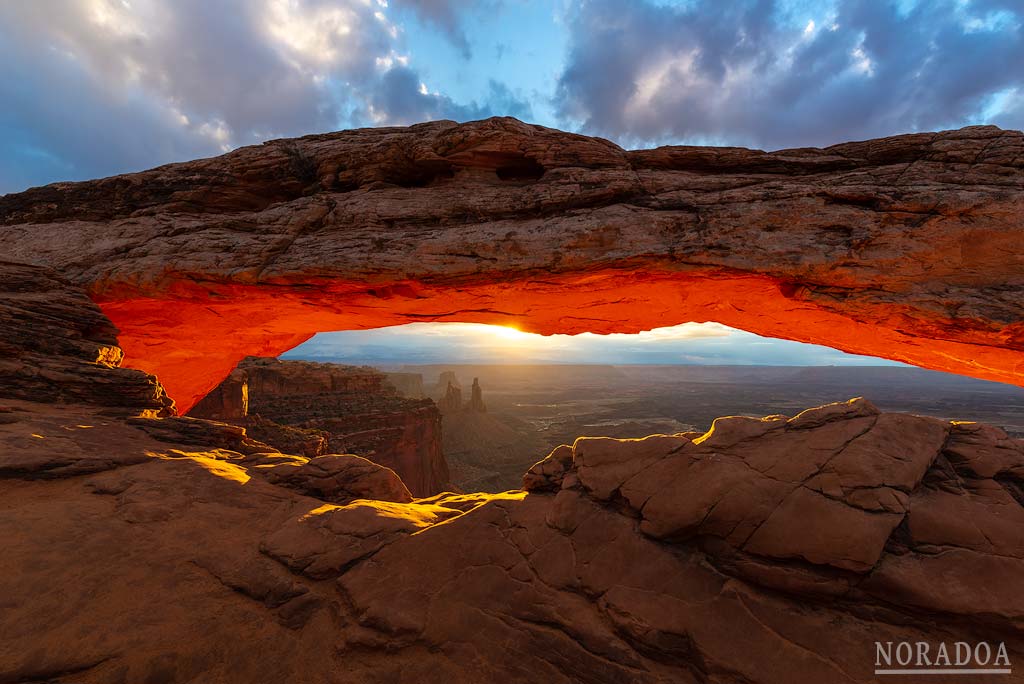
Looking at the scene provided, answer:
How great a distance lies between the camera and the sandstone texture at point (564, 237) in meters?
8.05

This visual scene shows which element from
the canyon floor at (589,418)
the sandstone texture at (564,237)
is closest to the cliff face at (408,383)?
the canyon floor at (589,418)

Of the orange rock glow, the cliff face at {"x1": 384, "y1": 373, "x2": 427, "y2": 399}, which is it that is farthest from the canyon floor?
the orange rock glow

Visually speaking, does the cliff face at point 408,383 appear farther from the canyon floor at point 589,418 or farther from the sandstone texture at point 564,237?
the sandstone texture at point 564,237

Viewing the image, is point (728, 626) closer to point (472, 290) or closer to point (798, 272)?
point (798, 272)

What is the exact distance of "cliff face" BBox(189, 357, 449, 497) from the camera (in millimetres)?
23625

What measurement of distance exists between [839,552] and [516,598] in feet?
12.1

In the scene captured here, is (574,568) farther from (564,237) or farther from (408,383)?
(408,383)

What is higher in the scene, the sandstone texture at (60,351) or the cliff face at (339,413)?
the sandstone texture at (60,351)

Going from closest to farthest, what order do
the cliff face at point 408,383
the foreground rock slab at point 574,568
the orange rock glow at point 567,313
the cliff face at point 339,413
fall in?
1. the foreground rock slab at point 574,568
2. the orange rock glow at point 567,313
3. the cliff face at point 339,413
4. the cliff face at point 408,383

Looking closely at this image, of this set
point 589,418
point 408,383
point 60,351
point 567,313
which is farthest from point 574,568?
point 408,383

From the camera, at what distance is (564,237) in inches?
371

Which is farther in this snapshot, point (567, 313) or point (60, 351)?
point (567, 313)

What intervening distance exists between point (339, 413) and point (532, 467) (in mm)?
26318

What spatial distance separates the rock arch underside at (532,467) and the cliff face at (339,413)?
11871 millimetres
